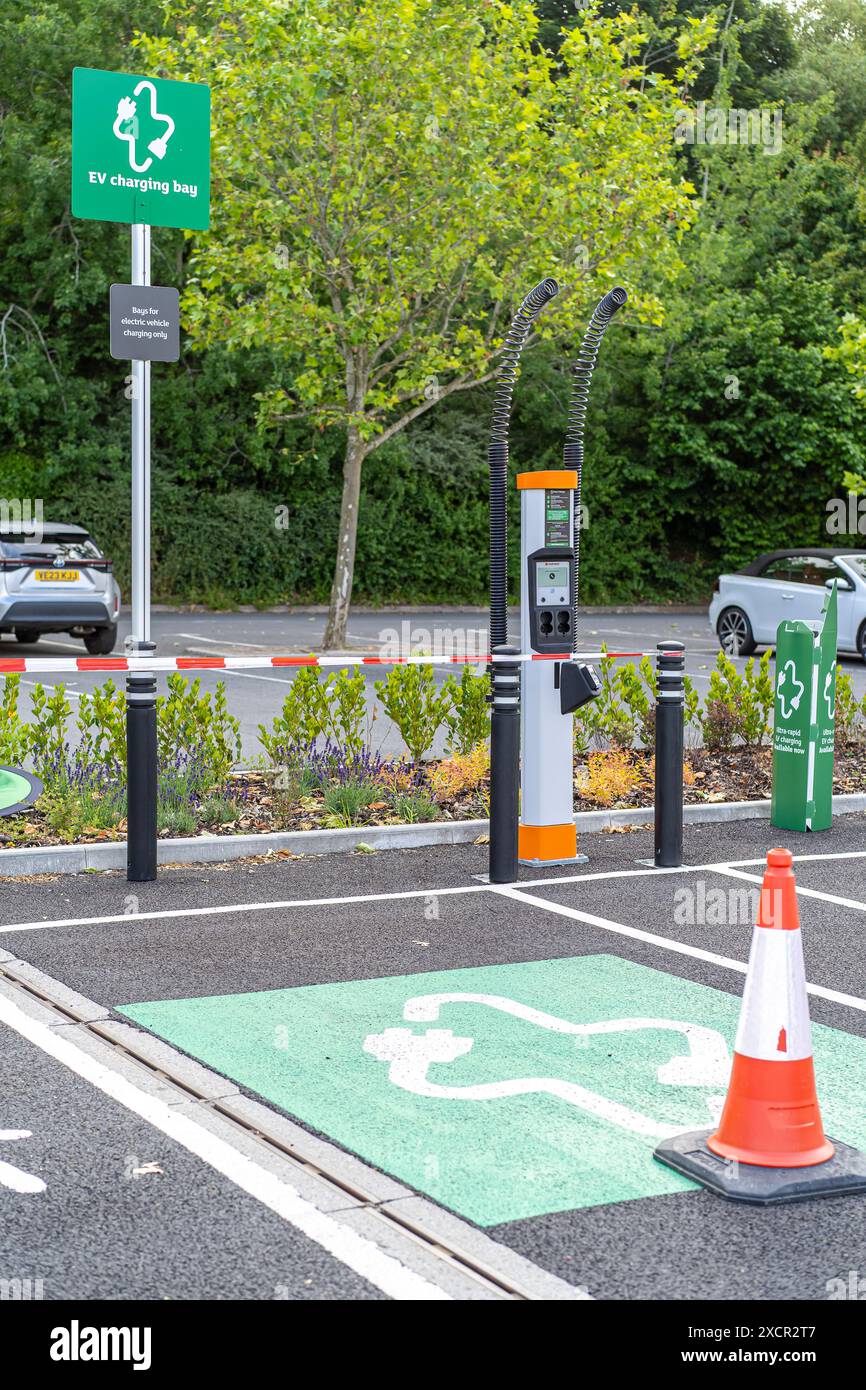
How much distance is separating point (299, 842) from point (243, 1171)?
4.56 metres

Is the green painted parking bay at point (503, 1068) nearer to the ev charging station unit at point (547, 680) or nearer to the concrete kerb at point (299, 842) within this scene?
the ev charging station unit at point (547, 680)

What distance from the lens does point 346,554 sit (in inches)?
840

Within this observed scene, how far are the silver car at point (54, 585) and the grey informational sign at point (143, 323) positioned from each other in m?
10.3

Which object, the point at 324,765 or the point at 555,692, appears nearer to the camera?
the point at 555,692

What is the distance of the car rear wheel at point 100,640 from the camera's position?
2003 centimetres

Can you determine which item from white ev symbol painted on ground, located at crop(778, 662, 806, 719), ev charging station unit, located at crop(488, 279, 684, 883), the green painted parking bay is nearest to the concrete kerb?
ev charging station unit, located at crop(488, 279, 684, 883)

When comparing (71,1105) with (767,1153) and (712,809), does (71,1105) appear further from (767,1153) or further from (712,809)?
(712,809)

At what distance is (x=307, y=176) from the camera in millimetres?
19266

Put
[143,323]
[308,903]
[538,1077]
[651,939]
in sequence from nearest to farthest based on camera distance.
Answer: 1. [538,1077]
2. [651,939]
3. [308,903]
4. [143,323]

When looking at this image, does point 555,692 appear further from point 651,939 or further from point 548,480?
point 651,939

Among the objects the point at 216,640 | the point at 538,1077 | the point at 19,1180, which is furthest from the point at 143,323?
the point at 216,640

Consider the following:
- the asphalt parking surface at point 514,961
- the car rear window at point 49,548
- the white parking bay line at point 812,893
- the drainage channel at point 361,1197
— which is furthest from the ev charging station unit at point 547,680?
the car rear window at point 49,548

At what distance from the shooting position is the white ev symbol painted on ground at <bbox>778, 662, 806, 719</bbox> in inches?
390
